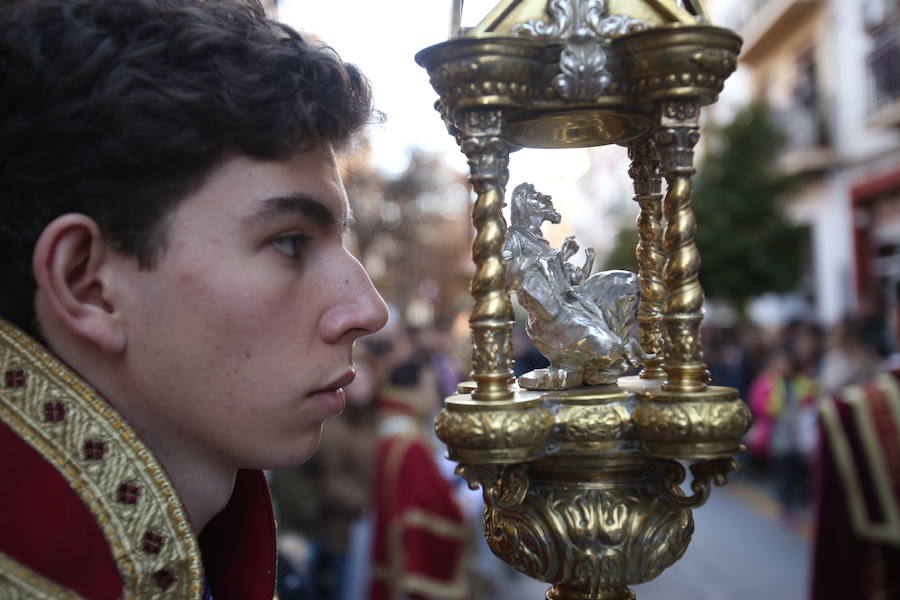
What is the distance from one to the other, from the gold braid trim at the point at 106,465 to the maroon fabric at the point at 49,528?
13mm

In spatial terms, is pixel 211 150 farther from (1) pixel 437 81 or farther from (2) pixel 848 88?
(2) pixel 848 88

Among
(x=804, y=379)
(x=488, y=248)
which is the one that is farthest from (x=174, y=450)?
(x=804, y=379)

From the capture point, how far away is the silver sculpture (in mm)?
1583

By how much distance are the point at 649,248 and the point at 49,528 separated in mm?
1168

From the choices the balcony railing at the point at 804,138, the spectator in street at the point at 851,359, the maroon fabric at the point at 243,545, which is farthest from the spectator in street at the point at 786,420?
the maroon fabric at the point at 243,545

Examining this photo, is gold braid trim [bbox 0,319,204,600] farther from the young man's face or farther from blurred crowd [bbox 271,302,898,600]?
blurred crowd [bbox 271,302,898,600]

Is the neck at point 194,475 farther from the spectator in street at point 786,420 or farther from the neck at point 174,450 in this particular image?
the spectator in street at point 786,420

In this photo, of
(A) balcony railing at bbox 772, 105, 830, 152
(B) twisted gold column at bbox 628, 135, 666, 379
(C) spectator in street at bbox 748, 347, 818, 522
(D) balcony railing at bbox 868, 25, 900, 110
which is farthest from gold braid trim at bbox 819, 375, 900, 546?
(A) balcony railing at bbox 772, 105, 830, 152

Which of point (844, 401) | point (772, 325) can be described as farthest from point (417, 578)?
point (772, 325)

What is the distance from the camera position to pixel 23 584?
1.08 meters

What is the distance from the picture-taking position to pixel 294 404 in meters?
1.30

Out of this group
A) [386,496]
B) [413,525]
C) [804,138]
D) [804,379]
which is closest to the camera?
[413,525]

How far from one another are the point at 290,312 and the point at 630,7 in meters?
0.74

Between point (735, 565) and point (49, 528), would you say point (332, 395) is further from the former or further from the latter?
point (735, 565)
